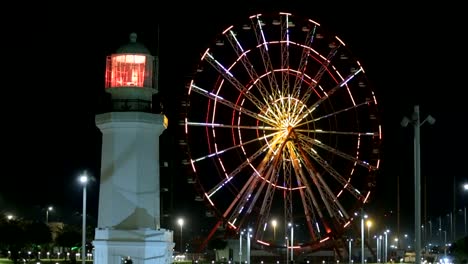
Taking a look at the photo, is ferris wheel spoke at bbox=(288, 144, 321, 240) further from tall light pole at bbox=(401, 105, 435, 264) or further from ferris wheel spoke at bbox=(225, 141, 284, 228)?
tall light pole at bbox=(401, 105, 435, 264)

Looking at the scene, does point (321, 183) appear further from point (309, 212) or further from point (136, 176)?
point (136, 176)

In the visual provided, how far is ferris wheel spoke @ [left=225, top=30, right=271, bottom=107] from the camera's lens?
5122 cm

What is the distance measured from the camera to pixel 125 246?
1006 inches

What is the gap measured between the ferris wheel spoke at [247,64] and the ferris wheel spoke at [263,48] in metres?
0.46

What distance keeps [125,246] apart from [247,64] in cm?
2705

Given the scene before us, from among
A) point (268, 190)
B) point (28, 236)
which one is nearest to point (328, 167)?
point (268, 190)

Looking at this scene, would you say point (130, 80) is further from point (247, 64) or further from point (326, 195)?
point (326, 195)

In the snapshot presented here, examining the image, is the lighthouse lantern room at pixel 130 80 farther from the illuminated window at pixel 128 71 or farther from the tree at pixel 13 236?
the tree at pixel 13 236

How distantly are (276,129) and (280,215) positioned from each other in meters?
58.5

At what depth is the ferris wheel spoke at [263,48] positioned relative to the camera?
51.6 meters

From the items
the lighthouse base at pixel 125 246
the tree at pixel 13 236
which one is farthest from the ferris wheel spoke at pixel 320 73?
the lighthouse base at pixel 125 246

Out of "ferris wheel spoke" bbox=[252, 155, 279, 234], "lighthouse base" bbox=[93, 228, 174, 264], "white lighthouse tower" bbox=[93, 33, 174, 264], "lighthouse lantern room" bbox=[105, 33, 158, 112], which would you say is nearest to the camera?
"lighthouse base" bbox=[93, 228, 174, 264]

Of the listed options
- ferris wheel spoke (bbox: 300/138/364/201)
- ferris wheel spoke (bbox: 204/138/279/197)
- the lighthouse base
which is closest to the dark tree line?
ferris wheel spoke (bbox: 204/138/279/197)

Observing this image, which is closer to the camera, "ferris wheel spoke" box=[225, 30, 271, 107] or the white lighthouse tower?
the white lighthouse tower
